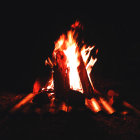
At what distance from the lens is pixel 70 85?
3.58 m

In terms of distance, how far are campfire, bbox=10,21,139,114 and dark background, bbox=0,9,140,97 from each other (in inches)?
10.6

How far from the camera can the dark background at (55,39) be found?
4113 millimetres

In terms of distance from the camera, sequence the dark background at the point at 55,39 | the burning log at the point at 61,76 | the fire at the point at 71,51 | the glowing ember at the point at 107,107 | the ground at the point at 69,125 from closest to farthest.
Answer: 1. the ground at the point at 69,125
2. the glowing ember at the point at 107,107
3. the burning log at the point at 61,76
4. the fire at the point at 71,51
5. the dark background at the point at 55,39

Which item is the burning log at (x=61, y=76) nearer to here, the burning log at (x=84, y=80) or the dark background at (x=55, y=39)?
the burning log at (x=84, y=80)

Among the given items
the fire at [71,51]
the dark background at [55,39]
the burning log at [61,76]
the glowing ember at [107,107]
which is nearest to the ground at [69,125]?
the glowing ember at [107,107]

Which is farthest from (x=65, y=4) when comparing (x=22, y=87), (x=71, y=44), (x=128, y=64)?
(x=128, y=64)

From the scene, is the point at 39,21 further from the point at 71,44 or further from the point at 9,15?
the point at 71,44

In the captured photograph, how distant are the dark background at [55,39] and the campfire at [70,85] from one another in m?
0.27

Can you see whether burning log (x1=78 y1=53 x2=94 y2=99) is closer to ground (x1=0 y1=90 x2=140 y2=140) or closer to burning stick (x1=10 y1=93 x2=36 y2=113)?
ground (x1=0 y1=90 x2=140 y2=140)

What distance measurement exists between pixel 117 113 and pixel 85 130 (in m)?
0.72

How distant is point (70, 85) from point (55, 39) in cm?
113

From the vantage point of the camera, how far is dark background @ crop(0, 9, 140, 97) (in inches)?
162

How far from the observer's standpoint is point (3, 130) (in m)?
2.15

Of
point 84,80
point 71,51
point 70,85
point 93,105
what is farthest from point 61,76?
point 93,105
